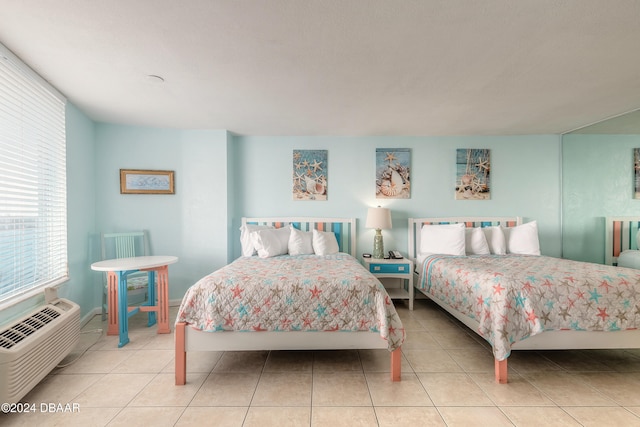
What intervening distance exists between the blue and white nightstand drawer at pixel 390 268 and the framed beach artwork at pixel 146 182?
8.99 ft

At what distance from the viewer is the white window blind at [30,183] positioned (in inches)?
77.4

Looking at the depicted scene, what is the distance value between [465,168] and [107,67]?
4.11m

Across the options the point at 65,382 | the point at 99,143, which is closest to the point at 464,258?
the point at 65,382

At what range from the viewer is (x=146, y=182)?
3523mm

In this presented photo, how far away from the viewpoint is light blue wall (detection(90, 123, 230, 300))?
3.52 meters

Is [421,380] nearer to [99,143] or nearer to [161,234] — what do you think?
[161,234]

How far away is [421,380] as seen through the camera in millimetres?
1959

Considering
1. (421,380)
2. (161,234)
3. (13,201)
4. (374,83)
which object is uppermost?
(374,83)

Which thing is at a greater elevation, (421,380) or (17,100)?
(17,100)

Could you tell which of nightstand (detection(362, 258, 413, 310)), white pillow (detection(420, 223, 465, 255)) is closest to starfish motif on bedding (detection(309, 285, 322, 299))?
nightstand (detection(362, 258, 413, 310))

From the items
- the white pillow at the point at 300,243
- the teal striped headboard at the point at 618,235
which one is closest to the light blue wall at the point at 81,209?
the white pillow at the point at 300,243

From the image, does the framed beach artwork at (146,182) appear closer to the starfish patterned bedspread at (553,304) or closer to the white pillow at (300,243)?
the white pillow at (300,243)

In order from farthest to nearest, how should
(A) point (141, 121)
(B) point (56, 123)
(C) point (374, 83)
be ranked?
(A) point (141, 121) < (B) point (56, 123) < (C) point (374, 83)

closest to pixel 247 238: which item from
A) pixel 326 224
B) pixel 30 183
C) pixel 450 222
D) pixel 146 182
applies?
pixel 326 224
